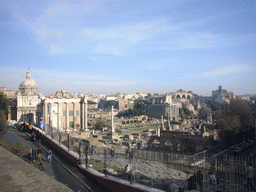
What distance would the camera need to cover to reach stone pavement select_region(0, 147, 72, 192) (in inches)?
128

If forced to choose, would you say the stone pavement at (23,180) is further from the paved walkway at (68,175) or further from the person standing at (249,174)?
the person standing at (249,174)

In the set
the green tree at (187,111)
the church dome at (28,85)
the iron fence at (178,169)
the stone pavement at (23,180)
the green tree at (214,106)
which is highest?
the church dome at (28,85)

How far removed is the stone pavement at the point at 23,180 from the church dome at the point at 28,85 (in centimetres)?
3536

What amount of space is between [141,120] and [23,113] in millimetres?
30656

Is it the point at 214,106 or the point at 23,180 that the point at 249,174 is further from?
the point at 214,106

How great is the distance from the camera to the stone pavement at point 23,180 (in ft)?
10.7

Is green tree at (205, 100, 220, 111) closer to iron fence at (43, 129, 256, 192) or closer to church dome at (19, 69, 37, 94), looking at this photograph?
church dome at (19, 69, 37, 94)

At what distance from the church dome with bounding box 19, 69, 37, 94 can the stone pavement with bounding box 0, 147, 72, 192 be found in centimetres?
3536

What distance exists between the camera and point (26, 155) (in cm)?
893

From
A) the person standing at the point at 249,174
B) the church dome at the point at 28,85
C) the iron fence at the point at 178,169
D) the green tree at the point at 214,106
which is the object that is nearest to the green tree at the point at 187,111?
the green tree at the point at 214,106

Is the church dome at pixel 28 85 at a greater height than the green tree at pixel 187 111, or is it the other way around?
the church dome at pixel 28 85

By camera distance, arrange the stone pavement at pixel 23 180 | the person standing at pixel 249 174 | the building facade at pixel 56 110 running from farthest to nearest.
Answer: the building facade at pixel 56 110, the person standing at pixel 249 174, the stone pavement at pixel 23 180

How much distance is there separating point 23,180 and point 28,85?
37419 millimetres

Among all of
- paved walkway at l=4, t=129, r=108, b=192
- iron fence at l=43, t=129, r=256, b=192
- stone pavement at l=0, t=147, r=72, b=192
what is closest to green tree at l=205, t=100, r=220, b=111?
iron fence at l=43, t=129, r=256, b=192
